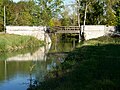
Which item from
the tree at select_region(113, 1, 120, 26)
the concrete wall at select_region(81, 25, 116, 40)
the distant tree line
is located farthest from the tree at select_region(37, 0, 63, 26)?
the concrete wall at select_region(81, 25, 116, 40)

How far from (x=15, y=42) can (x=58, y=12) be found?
28.8 metres

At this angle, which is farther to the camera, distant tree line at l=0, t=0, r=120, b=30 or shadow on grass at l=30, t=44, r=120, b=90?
distant tree line at l=0, t=0, r=120, b=30

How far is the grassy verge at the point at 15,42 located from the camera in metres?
50.0

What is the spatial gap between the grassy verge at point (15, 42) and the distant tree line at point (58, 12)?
405 inches

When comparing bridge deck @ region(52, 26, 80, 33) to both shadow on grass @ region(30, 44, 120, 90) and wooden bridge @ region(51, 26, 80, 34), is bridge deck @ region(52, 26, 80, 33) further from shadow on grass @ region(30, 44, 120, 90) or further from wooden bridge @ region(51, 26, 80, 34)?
shadow on grass @ region(30, 44, 120, 90)

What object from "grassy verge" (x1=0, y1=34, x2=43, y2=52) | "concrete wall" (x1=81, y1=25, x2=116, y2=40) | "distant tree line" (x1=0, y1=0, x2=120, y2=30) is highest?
"distant tree line" (x1=0, y1=0, x2=120, y2=30)

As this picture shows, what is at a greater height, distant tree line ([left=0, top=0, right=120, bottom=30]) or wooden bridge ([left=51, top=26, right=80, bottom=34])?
distant tree line ([left=0, top=0, right=120, bottom=30])

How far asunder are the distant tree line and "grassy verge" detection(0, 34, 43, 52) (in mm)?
10276

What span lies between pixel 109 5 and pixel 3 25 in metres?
20.5

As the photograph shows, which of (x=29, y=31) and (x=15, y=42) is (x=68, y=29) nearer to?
(x=29, y=31)

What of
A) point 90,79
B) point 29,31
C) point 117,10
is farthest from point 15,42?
point 90,79

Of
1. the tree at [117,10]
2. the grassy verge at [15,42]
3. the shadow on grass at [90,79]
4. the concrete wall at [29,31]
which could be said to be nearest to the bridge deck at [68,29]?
the concrete wall at [29,31]

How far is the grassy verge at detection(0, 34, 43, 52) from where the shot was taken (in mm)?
49969

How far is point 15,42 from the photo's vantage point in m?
54.7
